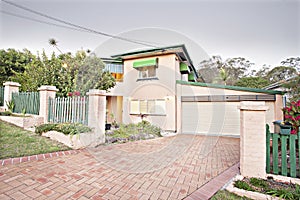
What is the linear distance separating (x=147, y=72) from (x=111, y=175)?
10.6 meters

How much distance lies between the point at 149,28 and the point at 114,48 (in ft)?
14.3

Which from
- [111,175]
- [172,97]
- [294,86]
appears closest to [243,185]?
[111,175]

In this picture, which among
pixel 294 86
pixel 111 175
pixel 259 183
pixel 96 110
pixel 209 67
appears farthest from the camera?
pixel 209 67

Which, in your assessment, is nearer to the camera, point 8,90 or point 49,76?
point 8,90

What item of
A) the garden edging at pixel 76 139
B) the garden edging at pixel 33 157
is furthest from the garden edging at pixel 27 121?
the garden edging at pixel 33 157

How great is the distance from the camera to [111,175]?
148 inches

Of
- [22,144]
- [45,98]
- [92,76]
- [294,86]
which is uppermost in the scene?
[92,76]

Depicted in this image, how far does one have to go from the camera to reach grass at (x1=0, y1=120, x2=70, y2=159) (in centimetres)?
483

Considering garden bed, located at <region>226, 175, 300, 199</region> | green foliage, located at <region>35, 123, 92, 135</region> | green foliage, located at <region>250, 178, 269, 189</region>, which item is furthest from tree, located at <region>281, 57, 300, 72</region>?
green foliage, located at <region>35, 123, 92, 135</region>

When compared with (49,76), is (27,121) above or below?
below

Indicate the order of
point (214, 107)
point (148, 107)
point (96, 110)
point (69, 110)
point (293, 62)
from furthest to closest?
point (293, 62) → point (148, 107) → point (214, 107) → point (69, 110) → point (96, 110)

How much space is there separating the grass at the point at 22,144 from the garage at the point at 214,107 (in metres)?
8.12

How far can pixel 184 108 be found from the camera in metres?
11.3

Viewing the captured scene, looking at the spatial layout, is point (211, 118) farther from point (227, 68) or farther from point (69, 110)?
point (227, 68)
